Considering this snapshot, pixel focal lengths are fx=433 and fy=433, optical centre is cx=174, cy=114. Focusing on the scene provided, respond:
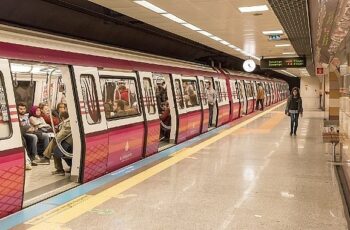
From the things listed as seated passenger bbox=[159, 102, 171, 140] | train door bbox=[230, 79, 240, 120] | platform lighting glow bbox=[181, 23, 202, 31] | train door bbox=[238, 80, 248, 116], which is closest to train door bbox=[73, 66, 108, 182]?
platform lighting glow bbox=[181, 23, 202, 31]

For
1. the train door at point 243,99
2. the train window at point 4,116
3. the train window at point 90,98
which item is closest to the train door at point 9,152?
the train window at point 4,116

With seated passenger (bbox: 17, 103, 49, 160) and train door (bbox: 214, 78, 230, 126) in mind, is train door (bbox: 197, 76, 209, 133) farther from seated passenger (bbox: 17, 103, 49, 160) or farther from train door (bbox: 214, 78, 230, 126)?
seated passenger (bbox: 17, 103, 49, 160)

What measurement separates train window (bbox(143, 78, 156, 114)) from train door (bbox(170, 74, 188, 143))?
139 centimetres

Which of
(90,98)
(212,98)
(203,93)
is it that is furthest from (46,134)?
(212,98)

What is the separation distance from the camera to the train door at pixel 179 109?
33.2 ft

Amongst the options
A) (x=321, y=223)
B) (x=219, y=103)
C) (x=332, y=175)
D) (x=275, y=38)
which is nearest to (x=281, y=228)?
(x=321, y=223)

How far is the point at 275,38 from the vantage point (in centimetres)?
1136

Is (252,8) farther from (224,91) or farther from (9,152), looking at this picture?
(224,91)

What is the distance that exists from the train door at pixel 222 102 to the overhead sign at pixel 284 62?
2172mm

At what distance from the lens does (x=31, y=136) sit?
7.64 metres

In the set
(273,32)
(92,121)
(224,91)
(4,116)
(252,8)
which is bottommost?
(92,121)

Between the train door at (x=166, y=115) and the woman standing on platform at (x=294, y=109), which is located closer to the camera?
the train door at (x=166, y=115)

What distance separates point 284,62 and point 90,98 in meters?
12.1

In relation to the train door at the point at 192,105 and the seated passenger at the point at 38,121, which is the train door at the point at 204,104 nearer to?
the train door at the point at 192,105
